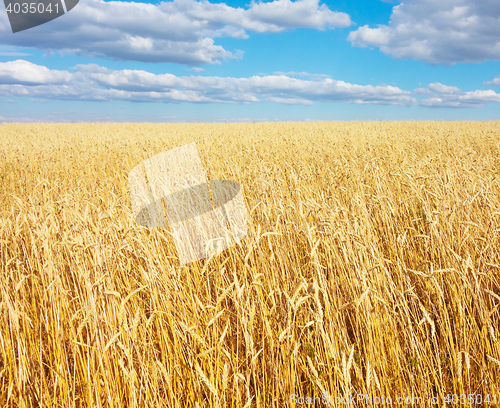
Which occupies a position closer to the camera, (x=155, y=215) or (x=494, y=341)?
(x=494, y=341)

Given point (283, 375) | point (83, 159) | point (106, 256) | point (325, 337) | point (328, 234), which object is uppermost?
point (83, 159)

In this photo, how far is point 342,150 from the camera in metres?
7.44

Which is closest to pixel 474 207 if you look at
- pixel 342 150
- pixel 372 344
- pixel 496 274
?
pixel 496 274

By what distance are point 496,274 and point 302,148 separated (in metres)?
6.22

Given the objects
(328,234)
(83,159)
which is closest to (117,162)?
(83,159)

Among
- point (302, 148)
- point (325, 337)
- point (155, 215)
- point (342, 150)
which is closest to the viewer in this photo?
point (325, 337)

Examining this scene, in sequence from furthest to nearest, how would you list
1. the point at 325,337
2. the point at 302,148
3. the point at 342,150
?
the point at 302,148, the point at 342,150, the point at 325,337

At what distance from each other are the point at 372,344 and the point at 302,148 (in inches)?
275

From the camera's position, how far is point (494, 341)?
1.47m

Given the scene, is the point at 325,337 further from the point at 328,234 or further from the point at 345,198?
the point at 345,198

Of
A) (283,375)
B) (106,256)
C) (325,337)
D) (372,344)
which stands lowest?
(283,375)

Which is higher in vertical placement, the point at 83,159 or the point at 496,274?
the point at 83,159

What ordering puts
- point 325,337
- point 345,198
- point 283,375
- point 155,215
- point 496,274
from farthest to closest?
1. point 345,198
2. point 155,215
3. point 496,274
4. point 283,375
5. point 325,337

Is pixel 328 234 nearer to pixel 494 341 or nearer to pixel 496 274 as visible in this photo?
pixel 494 341
